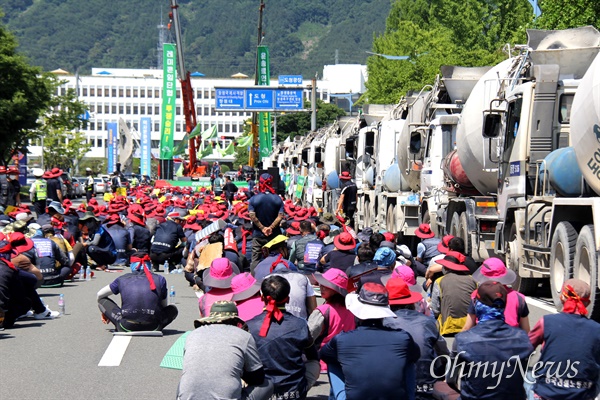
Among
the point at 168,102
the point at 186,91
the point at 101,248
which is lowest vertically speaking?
the point at 101,248

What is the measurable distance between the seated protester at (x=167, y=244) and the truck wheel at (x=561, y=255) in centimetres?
984

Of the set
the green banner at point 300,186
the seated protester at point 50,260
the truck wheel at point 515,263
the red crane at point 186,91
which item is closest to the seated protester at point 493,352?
the truck wheel at point 515,263

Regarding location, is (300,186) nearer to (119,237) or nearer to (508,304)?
(119,237)

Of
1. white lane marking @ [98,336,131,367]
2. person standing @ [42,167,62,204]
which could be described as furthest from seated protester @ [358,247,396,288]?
person standing @ [42,167,62,204]

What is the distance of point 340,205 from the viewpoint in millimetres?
31000

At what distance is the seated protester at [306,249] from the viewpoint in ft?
52.6

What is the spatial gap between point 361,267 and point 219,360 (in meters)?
4.23

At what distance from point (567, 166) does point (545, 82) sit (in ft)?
6.29

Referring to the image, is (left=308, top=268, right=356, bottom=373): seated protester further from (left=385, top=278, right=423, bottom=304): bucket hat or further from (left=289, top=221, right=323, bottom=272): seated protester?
(left=289, top=221, right=323, bottom=272): seated protester

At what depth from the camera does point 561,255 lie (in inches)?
576

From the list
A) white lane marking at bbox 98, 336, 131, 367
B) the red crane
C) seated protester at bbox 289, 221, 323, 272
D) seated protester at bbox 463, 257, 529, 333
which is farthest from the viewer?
the red crane

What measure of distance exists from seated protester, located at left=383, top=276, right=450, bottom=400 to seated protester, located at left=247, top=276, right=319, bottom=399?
685mm

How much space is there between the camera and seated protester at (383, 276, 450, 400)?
8.16 m

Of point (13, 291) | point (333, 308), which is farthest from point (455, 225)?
point (333, 308)
